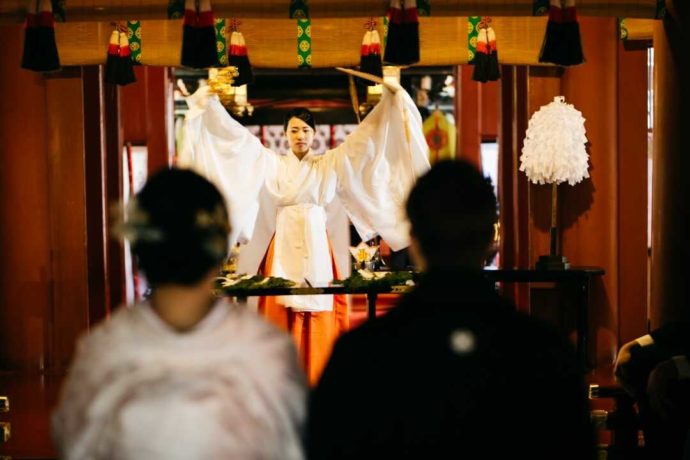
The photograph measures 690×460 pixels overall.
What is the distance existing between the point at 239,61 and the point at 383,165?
1312 mm

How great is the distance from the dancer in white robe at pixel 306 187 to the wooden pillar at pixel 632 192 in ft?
5.75

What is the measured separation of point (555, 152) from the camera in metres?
A: 6.96

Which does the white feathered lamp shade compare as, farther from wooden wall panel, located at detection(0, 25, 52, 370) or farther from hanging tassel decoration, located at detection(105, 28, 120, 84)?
wooden wall panel, located at detection(0, 25, 52, 370)

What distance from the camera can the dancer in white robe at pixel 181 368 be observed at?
1.90 metres

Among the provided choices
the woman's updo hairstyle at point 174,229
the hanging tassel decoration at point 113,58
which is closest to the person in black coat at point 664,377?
the woman's updo hairstyle at point 174,229

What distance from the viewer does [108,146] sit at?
8109 millimetres

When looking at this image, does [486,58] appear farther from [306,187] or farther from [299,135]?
[306,187]

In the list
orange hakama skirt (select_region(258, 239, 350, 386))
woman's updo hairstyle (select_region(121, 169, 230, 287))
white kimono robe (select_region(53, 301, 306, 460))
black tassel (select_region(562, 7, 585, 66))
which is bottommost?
orange hakama skirt (select_region(258, 239, 350, 386))

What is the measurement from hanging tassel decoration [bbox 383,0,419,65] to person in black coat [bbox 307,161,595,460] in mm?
3162

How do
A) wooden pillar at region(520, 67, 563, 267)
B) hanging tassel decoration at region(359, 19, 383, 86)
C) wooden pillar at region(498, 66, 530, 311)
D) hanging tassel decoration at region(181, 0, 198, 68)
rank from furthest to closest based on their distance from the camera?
wooden pillar at region(498, 66, 530, 311), wooden pillar at region(520, 67, 563, 267), hanging tassel decoration at region(359, 19, 383, 86), hanging tassel decoration at region(181, 0, 198, 68)

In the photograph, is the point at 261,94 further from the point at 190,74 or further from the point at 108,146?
the point at 108,146

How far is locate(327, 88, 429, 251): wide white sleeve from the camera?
21.5 feet

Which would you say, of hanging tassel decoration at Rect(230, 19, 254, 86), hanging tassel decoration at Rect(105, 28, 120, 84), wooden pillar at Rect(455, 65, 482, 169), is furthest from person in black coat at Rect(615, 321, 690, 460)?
wooden pillar at Rect(455, 65, 482, 169)

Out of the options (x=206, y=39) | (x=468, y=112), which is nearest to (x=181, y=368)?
(x=206, y=39)
